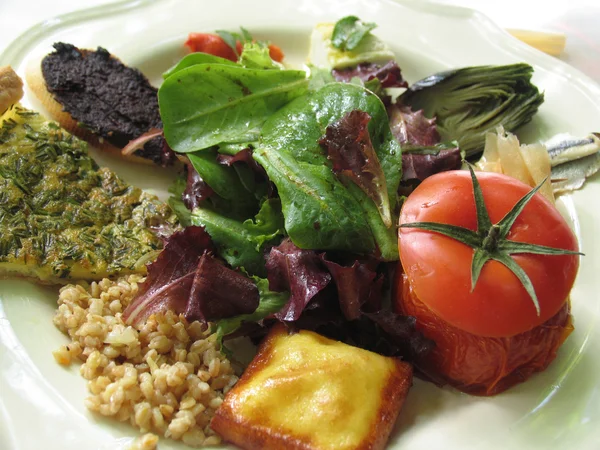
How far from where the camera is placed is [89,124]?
2559mm

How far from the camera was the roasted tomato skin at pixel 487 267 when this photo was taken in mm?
1573

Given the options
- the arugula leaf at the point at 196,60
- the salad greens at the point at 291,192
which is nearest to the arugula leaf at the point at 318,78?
the salad greens at the point at 291,192

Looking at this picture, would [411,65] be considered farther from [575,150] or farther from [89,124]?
[89,124]

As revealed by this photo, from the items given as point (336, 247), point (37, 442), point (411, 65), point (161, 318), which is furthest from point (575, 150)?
point (37, 442)

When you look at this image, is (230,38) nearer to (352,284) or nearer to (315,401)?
(352,284)

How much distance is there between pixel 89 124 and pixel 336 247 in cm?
135

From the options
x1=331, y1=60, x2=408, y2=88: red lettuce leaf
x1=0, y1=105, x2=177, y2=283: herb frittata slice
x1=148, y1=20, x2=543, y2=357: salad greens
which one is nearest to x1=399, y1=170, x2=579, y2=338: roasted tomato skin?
x1=148, y1=20, x2=543, y2=357: salad greens

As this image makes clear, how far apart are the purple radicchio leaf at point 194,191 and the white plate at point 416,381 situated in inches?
10.6

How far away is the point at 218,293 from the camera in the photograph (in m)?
1.98

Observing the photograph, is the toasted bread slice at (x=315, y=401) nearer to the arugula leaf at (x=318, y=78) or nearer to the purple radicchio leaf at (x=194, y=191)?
the purple radicchio leaf at (x=194, y=191)

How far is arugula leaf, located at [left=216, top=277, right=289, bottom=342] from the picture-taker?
78.1 inches

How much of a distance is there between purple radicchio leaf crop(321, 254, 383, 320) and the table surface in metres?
2.57

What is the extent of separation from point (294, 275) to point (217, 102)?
866 millimetres

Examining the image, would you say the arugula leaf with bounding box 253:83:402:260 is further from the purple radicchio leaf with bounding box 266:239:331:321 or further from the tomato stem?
the tomato stem
